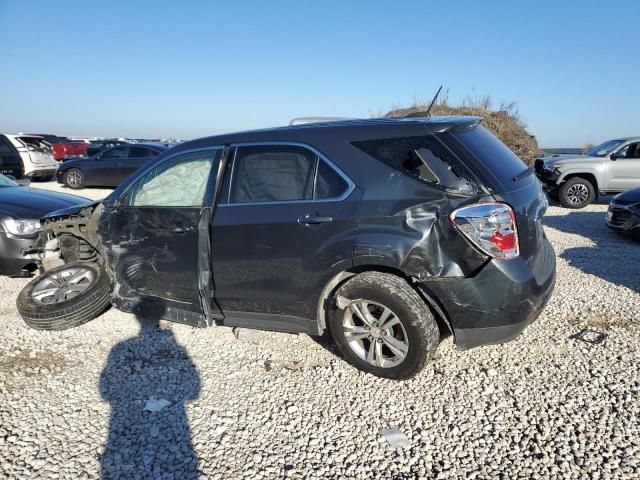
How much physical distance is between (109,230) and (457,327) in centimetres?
310

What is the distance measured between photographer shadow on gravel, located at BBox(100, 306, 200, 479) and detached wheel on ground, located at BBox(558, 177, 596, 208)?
32.2 feet

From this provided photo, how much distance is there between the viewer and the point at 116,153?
46.4 feet

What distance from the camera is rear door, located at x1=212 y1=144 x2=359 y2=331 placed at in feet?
9.36

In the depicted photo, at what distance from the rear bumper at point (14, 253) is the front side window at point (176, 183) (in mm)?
2040

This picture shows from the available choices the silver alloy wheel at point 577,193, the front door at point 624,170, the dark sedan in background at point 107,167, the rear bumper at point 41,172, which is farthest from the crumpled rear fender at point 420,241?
the rear bumper at point 41,172

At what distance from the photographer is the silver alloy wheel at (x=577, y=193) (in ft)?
32.8

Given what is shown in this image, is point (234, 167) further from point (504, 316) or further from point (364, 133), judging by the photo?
point (504, 316)

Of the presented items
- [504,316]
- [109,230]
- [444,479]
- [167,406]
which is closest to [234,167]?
[109,230]

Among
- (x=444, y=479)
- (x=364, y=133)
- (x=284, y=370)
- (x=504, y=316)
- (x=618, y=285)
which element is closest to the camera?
(x=444, y=479)

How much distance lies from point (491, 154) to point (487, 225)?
1.93 ft

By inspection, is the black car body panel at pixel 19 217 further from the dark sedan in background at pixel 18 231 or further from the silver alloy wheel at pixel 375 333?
the silver alloy wheel at pixel 375 333

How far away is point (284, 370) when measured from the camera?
315cm

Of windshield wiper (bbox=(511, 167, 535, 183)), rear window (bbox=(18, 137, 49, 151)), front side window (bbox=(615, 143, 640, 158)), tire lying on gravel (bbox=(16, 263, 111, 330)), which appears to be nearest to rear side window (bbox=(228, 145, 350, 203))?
windshield wiper (bbox=(511, 167, 535, 183))

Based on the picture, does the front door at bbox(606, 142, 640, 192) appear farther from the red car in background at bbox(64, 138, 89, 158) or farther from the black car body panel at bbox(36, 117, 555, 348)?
the red car in background at bbox(64, 138, 89, 158)
